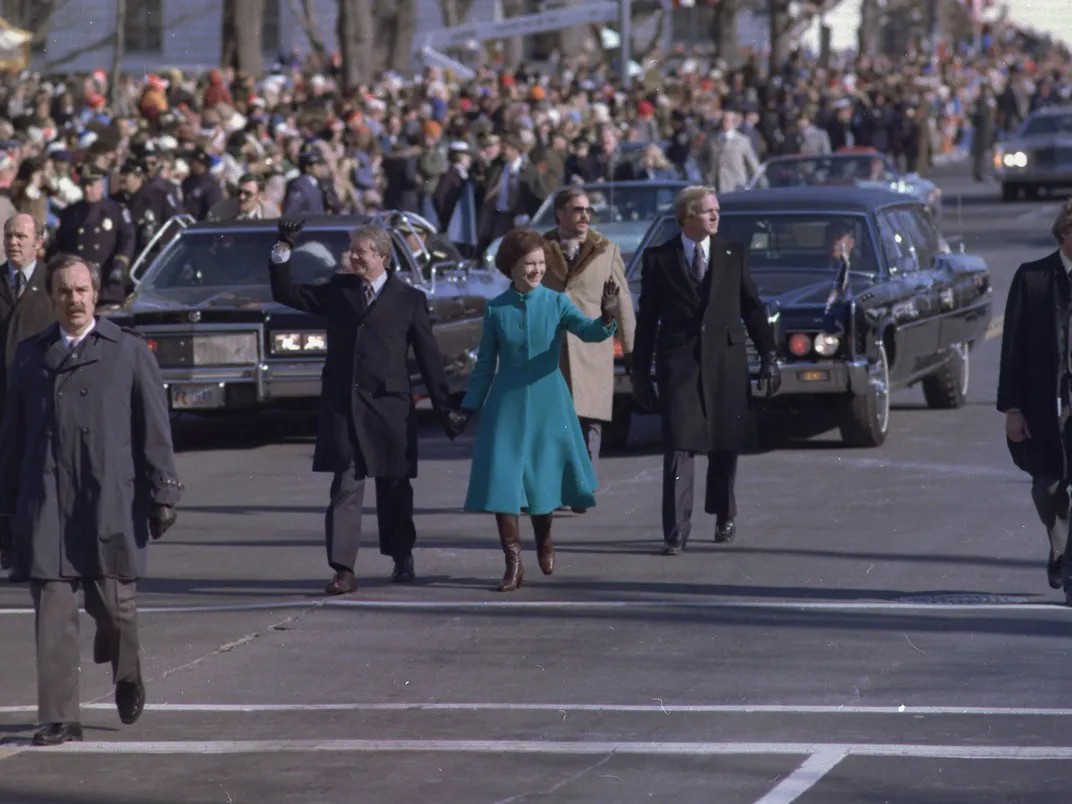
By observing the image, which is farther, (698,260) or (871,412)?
(871,412)

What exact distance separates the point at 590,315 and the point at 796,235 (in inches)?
134

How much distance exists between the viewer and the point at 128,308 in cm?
1631

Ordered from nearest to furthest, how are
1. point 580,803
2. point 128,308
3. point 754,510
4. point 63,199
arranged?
point 580,803, point 754,510, point 128,308, point 63,199

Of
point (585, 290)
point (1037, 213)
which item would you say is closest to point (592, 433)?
point (585, 290)

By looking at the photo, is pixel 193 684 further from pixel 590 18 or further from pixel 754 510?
pixel 590 18

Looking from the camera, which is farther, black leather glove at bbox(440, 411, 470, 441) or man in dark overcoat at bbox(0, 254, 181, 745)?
black leather glove at bbox(440, 411, 470, 441)

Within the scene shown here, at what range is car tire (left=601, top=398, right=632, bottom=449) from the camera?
51.1ft

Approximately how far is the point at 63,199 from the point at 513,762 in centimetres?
1522

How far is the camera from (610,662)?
29.5ft

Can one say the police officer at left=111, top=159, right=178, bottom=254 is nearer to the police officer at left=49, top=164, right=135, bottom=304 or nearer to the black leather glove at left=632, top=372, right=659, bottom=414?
the police officer at left=49, top=164, right=135, bottom=304

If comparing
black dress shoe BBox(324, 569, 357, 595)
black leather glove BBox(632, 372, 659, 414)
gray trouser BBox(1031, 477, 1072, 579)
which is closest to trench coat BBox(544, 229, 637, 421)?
black leather glove BBox(632, 372, 659, 414)

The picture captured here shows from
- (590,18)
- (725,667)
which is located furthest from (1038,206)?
(725,667)

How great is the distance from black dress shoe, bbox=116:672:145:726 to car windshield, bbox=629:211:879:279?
27.7 ft

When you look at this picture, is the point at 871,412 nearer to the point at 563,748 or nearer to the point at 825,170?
the point at 563,748
